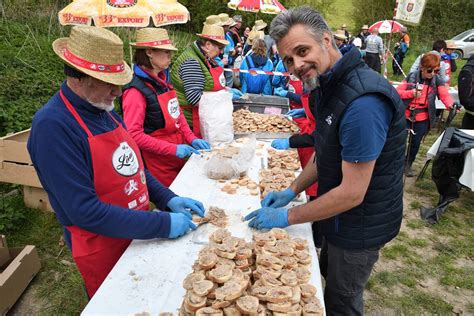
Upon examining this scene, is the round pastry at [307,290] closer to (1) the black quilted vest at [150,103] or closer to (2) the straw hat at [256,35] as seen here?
(1) the black quilted vest at [150,103]

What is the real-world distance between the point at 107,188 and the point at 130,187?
0.50 ft

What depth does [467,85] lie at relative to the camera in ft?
19.3

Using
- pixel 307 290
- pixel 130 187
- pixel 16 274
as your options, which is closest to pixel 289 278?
pixel 307 290

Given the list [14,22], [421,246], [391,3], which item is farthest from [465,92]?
[391,3]

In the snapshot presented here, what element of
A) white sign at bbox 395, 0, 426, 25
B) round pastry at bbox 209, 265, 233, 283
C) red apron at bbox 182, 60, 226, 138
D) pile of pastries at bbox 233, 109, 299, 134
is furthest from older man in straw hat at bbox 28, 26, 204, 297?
white sign at bbox 395, 0, 426, 25

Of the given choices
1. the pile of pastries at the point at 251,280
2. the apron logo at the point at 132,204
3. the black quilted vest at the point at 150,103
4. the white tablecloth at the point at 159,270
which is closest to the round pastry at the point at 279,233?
the pile of pastries at the point at 251,280

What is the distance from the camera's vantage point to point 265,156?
3262mm

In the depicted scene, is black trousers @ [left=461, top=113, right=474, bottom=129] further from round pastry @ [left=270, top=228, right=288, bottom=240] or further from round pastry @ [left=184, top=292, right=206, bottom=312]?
round pastry @ [left=184, top=292, right=206, bottom=312]

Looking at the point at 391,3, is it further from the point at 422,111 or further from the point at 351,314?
the point at 351,314

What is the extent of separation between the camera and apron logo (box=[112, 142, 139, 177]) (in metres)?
1.78

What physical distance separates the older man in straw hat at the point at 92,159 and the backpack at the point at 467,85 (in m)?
6.10

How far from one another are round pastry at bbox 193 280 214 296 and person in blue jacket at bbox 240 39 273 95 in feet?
16.1

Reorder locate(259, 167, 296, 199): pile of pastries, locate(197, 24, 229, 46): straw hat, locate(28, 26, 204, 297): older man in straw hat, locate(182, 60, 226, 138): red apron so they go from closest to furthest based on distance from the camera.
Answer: locate(28, 26, 204, 297): older man in straw hat
locate(259, 167, 296, 199): pile of pastries
locate(182, 60, 226, 138): red apron
locate(197, 24, 229, 46): straw hat

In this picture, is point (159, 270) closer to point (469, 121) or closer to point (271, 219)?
point (271, 219)
